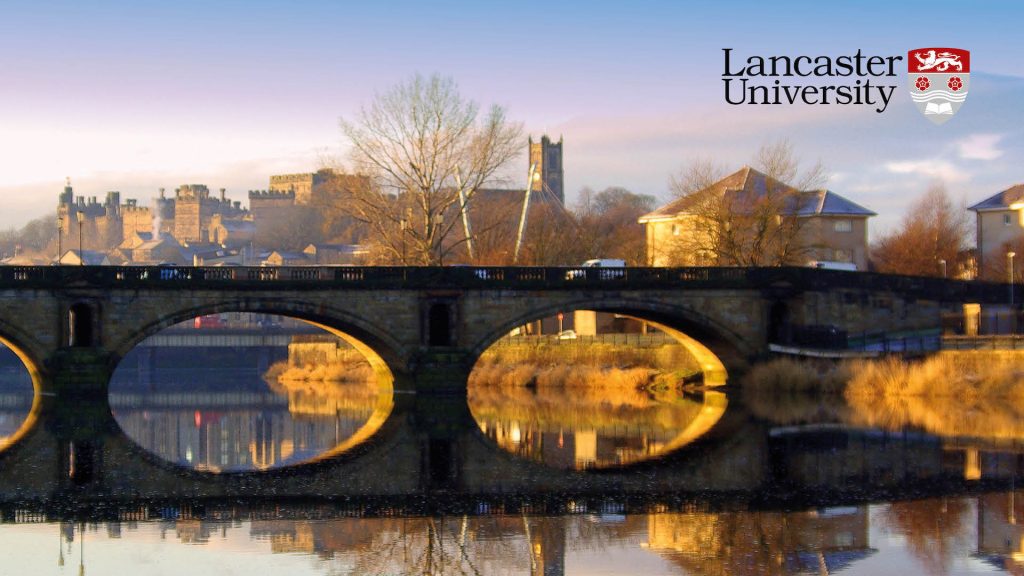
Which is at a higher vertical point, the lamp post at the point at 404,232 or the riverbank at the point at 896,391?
the lamp post at the point at 404,232

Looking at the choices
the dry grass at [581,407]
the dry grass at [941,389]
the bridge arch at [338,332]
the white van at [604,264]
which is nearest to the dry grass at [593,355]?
the dry grass at [581,407]

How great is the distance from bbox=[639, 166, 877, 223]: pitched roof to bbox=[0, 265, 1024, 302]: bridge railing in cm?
1151

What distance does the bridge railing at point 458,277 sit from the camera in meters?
55.6

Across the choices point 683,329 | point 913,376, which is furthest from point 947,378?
point 683,329

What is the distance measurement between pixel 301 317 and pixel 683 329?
1553cm

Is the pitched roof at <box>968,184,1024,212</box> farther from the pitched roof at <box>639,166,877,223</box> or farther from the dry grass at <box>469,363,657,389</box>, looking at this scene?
the dry grass at <box>469,363,657,389</box>

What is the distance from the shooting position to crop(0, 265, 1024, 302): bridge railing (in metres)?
55.6

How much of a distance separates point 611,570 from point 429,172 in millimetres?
51700

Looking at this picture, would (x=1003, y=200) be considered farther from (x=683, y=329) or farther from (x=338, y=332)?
(x=338, y=332)

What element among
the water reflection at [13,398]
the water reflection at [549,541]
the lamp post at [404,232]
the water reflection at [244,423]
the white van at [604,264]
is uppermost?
Answer: the lamp post at [404,232]

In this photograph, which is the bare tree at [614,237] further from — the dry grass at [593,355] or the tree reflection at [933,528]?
the tree reflection at [933,528]

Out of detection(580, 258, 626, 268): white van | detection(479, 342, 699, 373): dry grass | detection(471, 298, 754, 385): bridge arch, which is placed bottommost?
detection(479, 342, 699, 373): dry grass

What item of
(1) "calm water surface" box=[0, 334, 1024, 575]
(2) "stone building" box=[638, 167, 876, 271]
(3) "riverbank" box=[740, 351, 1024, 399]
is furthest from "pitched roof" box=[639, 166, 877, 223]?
(1) "calm water surface" box=[0, 334, 1024, 575]

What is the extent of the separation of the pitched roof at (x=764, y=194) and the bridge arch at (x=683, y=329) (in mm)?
11581
